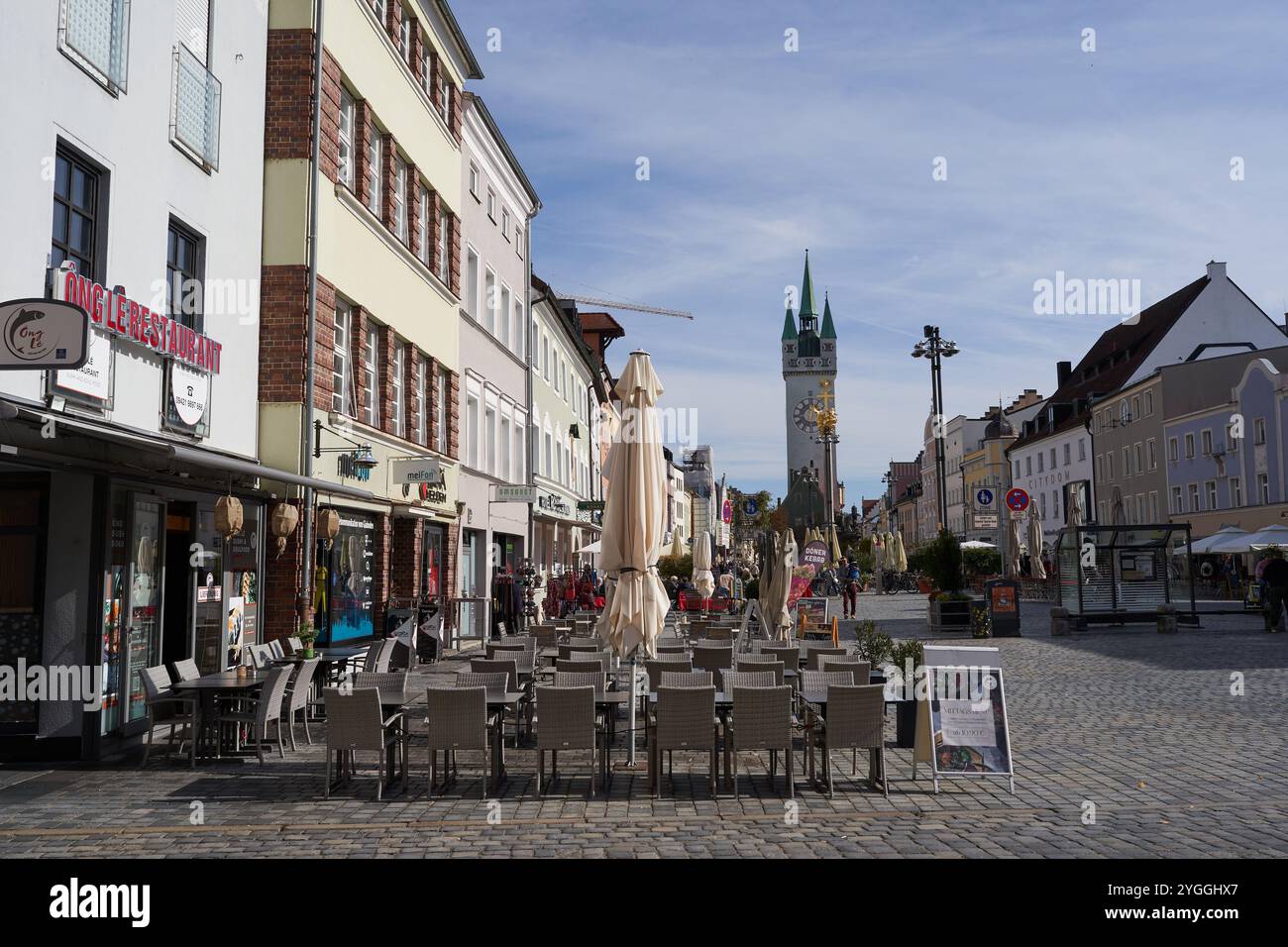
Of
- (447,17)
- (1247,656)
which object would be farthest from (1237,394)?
(447,17)

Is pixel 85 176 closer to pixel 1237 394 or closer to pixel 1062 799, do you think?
pixel 1062 799

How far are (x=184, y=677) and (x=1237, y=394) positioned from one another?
49.0m

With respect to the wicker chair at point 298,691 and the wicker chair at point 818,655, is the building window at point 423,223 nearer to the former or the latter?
the wicker chair at point 298,691

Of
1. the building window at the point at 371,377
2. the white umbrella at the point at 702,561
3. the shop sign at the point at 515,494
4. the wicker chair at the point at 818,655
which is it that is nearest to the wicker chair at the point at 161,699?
the wicker chair at the point at 818,655

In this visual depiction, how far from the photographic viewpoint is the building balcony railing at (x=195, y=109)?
41.0 feet

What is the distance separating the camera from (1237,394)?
159 ft

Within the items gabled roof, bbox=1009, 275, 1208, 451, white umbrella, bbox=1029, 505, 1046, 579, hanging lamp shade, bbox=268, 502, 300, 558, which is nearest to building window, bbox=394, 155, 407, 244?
hanging lamp shade, bbox=268, 502, 300, 558

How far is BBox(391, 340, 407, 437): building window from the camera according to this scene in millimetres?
20250

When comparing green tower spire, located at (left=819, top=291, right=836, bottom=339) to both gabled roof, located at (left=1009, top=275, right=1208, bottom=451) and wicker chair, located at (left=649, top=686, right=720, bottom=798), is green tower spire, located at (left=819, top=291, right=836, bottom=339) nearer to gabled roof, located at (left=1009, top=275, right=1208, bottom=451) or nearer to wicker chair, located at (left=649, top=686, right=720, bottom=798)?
gabled roof, located at (left=1009, top=275, right=1208, bottom=451)

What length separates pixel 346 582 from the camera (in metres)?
17.6

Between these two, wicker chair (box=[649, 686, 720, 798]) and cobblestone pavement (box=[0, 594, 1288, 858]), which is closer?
cobblestone pavement (box=[0, 594, 1288, 858])

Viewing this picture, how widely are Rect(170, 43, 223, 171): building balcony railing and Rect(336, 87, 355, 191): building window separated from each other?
3.79 meters

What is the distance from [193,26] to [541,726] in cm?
987

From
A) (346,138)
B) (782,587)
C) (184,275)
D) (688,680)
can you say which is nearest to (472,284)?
(346,138)
